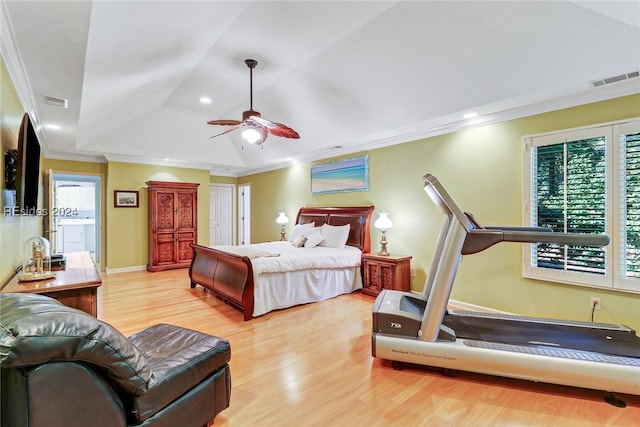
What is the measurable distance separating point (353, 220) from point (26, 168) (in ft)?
13.7

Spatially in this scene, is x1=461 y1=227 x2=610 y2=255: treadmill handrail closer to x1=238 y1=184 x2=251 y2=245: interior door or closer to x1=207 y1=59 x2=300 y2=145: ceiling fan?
x1=207 y1=59 x2=300 y2=145: ceiling fan

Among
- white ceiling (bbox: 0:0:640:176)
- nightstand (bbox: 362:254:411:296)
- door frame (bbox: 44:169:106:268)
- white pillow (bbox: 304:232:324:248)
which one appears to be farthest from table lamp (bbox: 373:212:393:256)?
door frame (bbox: 44:169:106:268)

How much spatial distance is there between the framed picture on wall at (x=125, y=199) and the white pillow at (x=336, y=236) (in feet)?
14.1

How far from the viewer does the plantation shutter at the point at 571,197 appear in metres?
2.97

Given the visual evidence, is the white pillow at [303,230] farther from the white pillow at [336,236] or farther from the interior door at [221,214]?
the interior door at [221,214]

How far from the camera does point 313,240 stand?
5.25m

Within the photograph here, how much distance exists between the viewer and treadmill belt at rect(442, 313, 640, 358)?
224cm

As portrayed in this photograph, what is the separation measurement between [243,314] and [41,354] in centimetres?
284

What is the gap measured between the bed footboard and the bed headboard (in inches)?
83.7

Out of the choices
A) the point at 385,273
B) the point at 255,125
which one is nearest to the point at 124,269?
the point at 255,125

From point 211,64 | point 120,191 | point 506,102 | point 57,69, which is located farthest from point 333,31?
point 120,191

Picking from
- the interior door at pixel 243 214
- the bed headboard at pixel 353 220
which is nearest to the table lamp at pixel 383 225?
the bed headboard at pixel 353 220

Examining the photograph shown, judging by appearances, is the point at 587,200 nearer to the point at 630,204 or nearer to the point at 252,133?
the point at 630,204

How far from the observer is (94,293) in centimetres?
247
